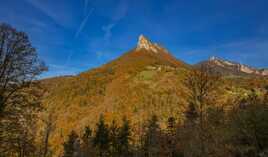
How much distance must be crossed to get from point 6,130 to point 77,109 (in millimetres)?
119503

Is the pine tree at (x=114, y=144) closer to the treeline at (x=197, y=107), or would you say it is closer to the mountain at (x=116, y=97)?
the treeline at (x=197, y=107)

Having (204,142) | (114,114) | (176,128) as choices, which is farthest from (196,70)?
(114,114)

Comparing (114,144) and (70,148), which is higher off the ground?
(114,144)

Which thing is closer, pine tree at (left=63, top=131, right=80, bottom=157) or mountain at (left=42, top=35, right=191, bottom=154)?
pine tree at (left=63, top=131, right=80, bottom=157)

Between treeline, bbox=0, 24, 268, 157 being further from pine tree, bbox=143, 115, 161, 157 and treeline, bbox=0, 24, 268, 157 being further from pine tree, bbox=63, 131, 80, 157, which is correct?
pine tree, bbox=63, 131, 80, 157

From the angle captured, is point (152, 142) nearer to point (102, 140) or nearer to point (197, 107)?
point (102, 140)

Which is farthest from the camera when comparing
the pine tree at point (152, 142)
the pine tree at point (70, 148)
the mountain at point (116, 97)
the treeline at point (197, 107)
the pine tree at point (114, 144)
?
the mountain at point (116, 97)

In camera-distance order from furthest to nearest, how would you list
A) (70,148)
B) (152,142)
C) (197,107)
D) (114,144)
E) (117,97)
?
(117,97) < (114,144) < (70,148) < (152,142) < (197,107)

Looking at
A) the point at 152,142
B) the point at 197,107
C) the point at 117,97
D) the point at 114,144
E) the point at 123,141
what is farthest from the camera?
the point at 117,97

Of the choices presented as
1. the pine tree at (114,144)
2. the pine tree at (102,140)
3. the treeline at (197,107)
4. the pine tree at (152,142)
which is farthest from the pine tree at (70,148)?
the treeline at (197,107)

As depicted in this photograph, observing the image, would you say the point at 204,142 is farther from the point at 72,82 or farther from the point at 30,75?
the point at 72,82

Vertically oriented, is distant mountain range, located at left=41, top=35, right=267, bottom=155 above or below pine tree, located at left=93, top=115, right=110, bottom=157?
above

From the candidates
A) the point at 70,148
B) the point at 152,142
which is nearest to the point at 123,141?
the point at 152,142

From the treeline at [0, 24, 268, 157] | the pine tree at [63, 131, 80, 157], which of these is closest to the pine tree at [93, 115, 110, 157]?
the pine tree at [63, 131, 80, 157]
